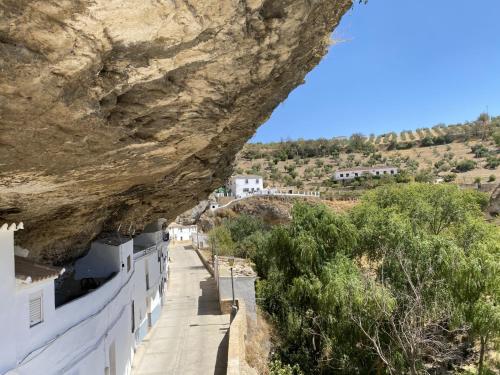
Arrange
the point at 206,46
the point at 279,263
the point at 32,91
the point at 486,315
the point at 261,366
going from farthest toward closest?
the point at 279,263 → the point at 261,366 → the point at 486,315 → the point at 206,46 → the point at 32,91

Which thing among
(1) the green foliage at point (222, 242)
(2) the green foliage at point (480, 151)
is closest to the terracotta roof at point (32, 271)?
(1) the green foliage at point (222, 242)

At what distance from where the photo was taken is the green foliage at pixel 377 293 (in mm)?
13703

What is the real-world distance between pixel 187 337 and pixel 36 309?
10.3 m

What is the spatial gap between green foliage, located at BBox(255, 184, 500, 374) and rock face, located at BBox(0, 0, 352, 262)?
8.36 m

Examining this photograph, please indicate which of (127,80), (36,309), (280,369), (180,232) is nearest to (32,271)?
(36,309)

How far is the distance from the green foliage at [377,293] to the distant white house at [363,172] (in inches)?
2070

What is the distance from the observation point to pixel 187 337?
1734 centimetres

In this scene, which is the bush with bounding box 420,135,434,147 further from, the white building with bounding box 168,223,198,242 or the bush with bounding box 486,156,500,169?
the white building with bounding box 168,223,198,242

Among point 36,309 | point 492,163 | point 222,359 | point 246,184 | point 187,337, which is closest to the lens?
point 36,309

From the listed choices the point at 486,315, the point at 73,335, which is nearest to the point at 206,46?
the point at 73,335

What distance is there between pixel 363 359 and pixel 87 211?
1061cm

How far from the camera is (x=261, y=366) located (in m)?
15.5

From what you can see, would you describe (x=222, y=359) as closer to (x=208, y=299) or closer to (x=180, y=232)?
(x=208, y=299)

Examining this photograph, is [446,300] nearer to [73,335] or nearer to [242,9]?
[73,335]
